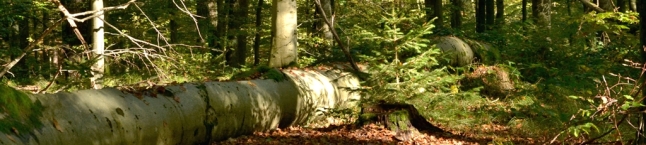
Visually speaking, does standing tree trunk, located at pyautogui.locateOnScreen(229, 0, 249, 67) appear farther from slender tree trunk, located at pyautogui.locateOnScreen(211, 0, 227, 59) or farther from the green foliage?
the green foliage

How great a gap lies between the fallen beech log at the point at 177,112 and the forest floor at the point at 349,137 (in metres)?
0.16

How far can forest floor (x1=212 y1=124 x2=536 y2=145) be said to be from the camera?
275 inches

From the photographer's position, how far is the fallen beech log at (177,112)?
435cm

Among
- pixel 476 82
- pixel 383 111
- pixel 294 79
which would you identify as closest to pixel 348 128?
pixel 383 111

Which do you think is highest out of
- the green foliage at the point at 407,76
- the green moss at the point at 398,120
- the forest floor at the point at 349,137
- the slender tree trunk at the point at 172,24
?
the slender tree trunk at the point at 172,24

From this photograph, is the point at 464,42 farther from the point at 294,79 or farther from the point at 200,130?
the point at 200,130

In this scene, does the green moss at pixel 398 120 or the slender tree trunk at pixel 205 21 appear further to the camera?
the slender tree trunk at pixel 205 21

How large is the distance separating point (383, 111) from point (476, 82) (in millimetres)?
4959

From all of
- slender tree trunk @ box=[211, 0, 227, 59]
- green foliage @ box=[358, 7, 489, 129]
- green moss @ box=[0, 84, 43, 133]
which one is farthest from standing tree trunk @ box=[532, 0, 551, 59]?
green moss @ box=[0, 84, 43, 133]

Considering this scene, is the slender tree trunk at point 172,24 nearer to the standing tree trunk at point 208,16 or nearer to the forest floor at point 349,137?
the standing tree trunk at point 208,16

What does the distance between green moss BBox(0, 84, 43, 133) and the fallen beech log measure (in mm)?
43

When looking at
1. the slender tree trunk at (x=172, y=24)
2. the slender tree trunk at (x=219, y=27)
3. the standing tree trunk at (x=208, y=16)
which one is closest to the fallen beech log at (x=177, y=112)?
the slender tree trunk at (x=172, y=24)

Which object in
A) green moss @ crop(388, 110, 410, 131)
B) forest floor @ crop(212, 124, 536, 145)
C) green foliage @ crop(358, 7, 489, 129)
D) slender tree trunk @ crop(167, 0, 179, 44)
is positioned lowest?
forest floor @ crop(212, 124, 536, 145)

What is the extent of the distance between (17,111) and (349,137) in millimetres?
4235
